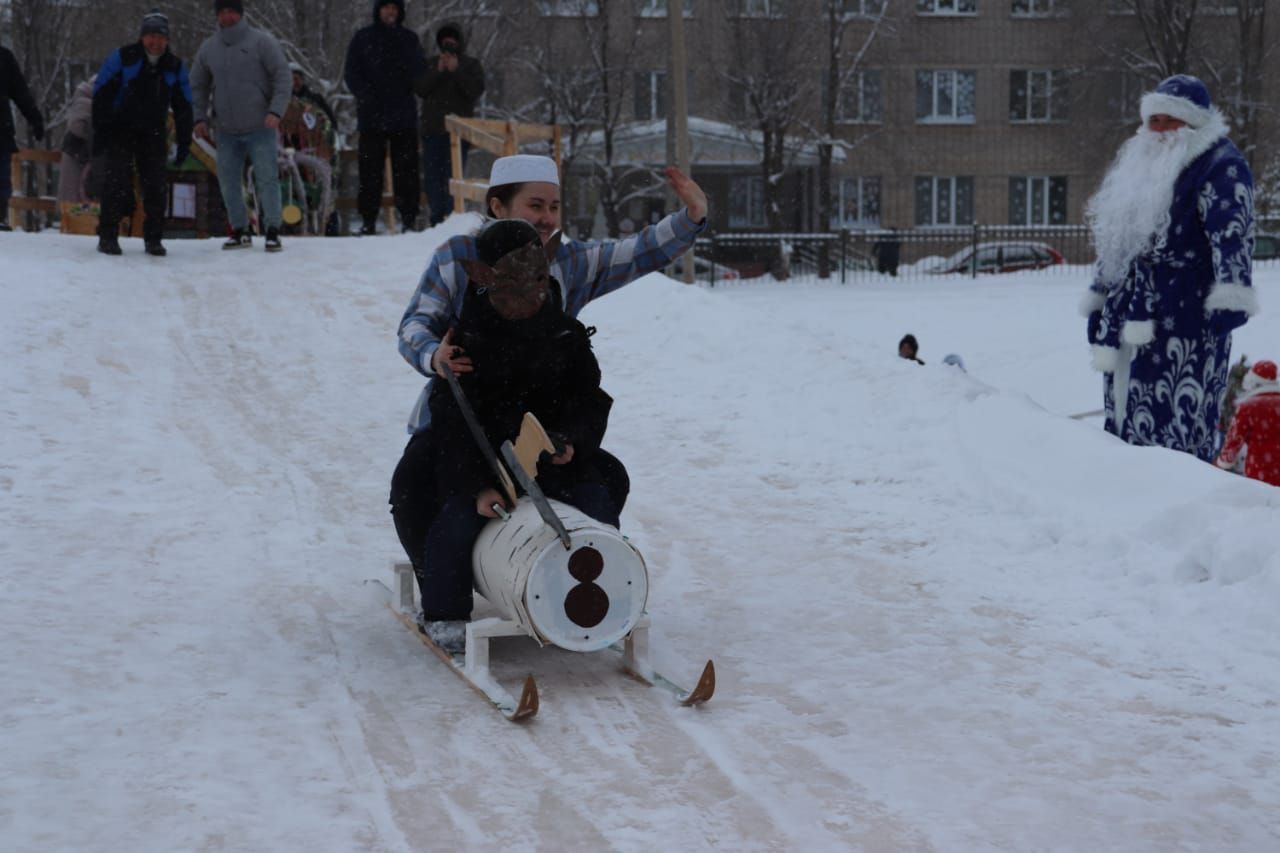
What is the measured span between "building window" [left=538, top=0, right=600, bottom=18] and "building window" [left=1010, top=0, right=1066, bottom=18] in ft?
43.9

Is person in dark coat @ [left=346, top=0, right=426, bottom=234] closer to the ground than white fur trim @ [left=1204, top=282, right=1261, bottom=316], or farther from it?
farther from it

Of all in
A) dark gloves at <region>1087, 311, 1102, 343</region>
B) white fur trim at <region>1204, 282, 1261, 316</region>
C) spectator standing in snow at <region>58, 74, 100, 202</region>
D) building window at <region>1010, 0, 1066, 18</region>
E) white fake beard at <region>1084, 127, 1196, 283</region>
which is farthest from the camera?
building window at <region>1010, 0, 1066, 18</region>

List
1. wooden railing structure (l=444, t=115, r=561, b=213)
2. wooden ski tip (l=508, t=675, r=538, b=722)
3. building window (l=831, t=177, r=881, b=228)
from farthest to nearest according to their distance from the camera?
building window (l=831, t=177, r=881, b=228), wooden railing structure (l=444, t=115, r=561, b=213), wooden ski tip (l=508, t=675, r=538, b=722)

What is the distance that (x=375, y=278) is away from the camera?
12.0 metres

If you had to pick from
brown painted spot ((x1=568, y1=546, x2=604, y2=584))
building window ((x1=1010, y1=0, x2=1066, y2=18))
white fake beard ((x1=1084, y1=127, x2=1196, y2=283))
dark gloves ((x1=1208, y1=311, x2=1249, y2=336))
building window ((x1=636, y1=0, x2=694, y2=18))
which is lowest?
brown painted spot ((x1=568, y1=546, x2=604, y2=584))

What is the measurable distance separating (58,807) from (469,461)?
4.80 feet

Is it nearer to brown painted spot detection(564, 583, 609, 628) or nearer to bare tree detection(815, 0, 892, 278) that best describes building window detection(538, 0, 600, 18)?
bare tree detection(815, 0, 892, 278)

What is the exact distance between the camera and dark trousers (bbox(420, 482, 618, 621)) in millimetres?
4453

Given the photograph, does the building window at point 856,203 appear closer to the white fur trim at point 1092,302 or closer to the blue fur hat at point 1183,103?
the white fur trim at point 1092,302

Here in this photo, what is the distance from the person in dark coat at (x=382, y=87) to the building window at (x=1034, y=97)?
110 ft

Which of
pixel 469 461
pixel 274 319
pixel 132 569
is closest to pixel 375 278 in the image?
pixel 274 319

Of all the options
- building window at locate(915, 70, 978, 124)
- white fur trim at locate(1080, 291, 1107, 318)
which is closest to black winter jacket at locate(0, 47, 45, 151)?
white fur trim at locate(1080, 291, 1107, 318)

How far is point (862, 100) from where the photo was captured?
4234cm

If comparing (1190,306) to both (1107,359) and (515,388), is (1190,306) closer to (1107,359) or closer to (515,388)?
(1107,359)
